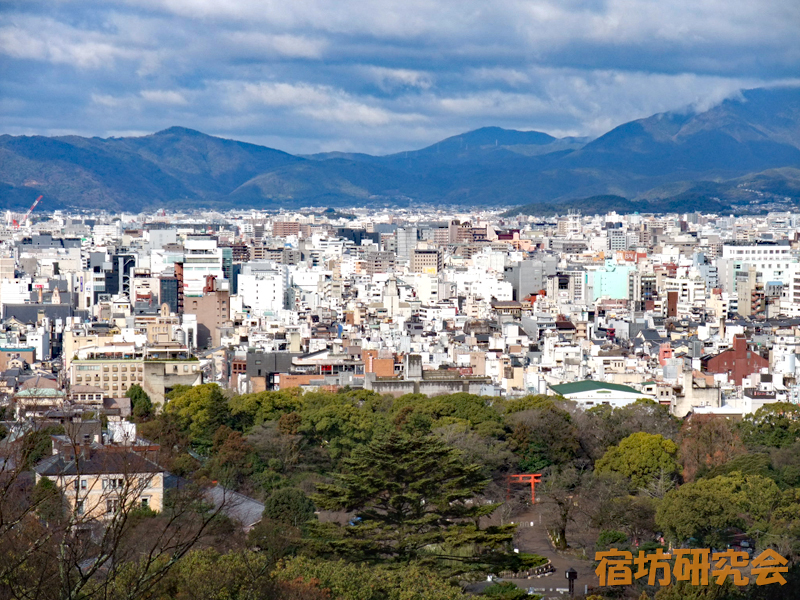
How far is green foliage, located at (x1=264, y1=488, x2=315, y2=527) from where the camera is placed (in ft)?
51.3

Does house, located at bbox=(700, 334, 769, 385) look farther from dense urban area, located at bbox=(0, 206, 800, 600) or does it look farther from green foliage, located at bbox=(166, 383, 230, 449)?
green foliage, located at bbox=(166, 383, 230, 449)

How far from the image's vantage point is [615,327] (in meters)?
43.7

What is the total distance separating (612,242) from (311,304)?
43608 mm

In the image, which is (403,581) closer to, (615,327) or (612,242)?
(615,327)

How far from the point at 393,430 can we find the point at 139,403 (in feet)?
26.1

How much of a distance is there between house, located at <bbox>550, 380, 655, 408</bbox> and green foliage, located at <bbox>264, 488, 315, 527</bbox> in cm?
1010

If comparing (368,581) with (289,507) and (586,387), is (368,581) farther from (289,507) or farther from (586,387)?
(586,387)

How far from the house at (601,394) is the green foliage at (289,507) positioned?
398 inches

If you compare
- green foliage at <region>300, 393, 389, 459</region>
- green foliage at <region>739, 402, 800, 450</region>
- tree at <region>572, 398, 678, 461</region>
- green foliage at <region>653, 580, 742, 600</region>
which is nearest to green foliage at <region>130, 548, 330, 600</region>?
green foliage at <region>653, 580, 742, 600</region>

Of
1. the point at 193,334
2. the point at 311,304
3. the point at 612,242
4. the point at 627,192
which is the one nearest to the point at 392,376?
the point at 193,334

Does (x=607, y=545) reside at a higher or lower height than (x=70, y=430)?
lower

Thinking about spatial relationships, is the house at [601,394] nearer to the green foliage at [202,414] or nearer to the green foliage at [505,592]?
the green foliage at [202,414]

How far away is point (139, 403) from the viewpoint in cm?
2500


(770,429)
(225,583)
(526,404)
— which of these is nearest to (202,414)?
(526,404)
